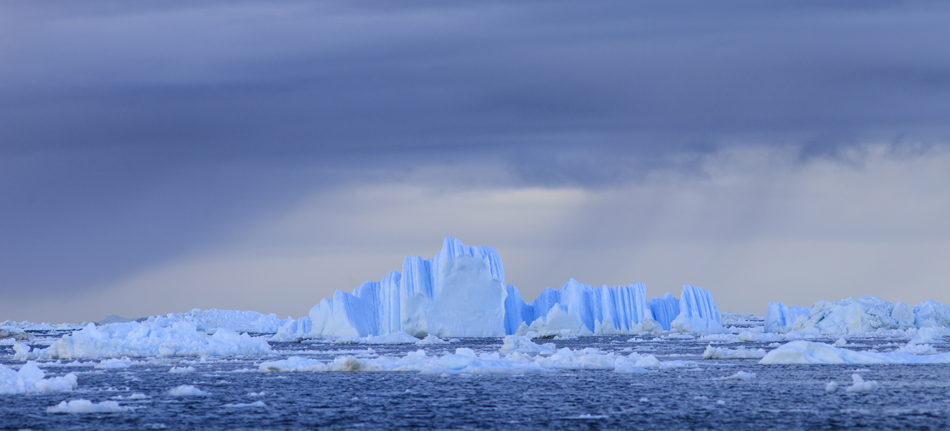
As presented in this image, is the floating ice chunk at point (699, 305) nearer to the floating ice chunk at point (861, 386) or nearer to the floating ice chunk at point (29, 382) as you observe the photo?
the floating ice chunk at point (861, 386)

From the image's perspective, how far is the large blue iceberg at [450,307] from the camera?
2450 inches

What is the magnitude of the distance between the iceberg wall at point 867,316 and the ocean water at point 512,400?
33720 mm

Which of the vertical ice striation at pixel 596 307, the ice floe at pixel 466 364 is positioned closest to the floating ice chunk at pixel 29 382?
the ice floe at pixel 466 364

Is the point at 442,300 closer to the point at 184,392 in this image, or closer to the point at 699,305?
the point at 699,305

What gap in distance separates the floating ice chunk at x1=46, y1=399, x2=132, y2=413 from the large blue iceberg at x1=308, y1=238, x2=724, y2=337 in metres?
40.8

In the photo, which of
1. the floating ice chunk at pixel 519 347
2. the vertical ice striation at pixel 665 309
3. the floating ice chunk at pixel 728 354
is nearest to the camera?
the floating ice chunk at pixel 728 354

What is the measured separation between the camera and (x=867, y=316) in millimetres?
64188

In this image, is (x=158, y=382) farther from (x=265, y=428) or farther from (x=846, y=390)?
(x=846, y=390)

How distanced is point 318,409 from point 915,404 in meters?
12.7

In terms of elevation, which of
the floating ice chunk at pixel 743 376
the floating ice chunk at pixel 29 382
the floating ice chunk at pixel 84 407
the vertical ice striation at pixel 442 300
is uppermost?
the vertical ice striation at pixel 442 300

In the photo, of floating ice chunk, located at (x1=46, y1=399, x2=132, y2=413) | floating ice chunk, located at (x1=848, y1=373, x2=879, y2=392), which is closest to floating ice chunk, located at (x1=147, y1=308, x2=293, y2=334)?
floating ice chunk, located at (x1=46, y1=399, x2=132, y2=413)

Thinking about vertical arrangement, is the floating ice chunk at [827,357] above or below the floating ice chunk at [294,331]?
below

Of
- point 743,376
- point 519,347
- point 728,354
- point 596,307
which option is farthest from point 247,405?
point 596,307

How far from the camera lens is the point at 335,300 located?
207ft
